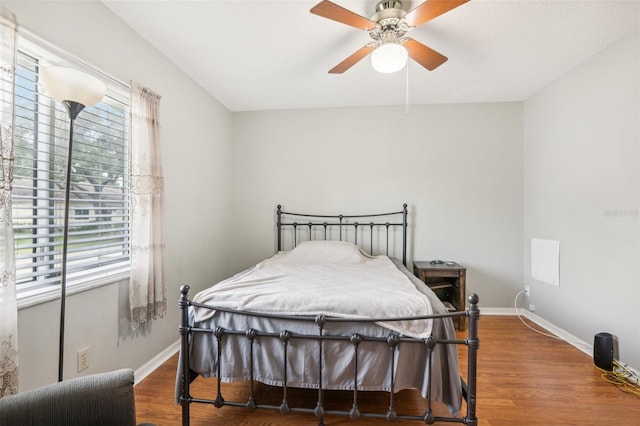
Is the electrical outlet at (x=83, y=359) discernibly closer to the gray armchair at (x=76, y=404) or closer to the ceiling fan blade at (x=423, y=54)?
the gray armchair at (x=76, y=404)

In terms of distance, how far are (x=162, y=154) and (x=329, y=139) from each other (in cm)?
193

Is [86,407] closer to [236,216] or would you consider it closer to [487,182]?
[236,216]

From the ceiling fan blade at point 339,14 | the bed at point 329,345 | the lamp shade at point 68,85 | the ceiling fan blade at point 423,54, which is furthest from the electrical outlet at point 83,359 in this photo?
the ceiling fan blade at point 423,54

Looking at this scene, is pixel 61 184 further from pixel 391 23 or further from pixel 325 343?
pixel 391 23

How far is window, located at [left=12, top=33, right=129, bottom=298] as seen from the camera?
57.6 inches

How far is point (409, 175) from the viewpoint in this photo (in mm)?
3562

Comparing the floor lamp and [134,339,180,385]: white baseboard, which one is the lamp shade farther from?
[134,339,180,385]: white baseboard

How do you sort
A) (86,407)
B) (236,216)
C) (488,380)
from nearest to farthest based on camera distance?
(86,407), (488,380), (236,216)

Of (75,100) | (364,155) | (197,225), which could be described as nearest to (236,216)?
(197,225)

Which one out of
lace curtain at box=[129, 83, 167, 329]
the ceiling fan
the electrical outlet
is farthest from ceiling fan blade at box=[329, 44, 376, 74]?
the electrical outlet

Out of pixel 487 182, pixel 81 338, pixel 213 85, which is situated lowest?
pixel 81 338

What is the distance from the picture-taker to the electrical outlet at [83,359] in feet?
5.57

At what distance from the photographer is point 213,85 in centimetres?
302

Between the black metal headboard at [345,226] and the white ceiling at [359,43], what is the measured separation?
1.38 metres
